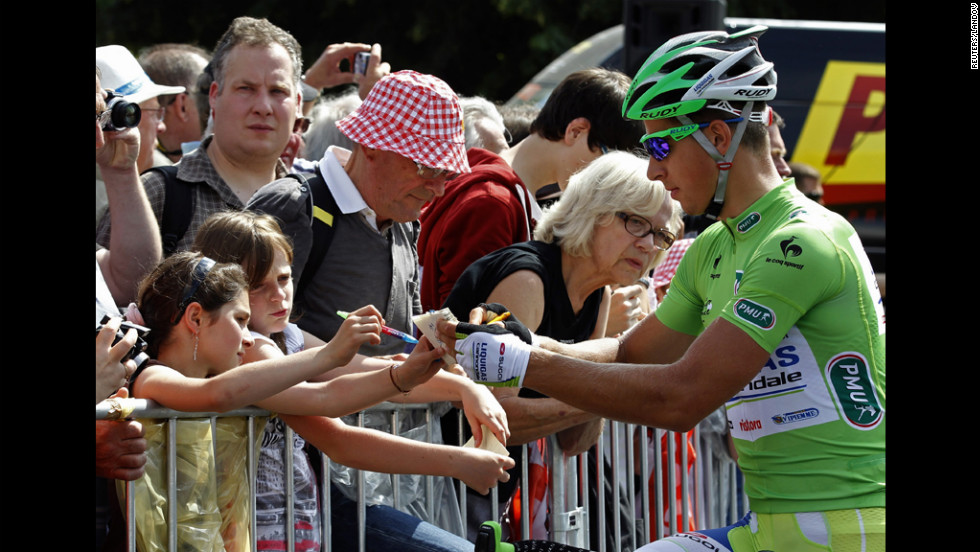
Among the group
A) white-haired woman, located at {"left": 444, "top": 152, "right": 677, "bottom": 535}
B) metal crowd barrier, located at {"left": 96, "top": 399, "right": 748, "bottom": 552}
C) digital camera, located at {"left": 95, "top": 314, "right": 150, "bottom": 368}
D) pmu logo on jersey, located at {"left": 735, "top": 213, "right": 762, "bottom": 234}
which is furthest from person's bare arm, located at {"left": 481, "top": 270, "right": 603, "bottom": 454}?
digital camera, located at {"left": 95, "top": 314, "right": 150, "bottom": 368}

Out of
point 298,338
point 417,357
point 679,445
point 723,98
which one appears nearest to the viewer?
point 723,98

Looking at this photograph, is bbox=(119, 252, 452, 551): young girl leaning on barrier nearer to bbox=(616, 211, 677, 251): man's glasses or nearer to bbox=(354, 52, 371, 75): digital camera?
bbox=(616, 211, 677, 251): man's glasses

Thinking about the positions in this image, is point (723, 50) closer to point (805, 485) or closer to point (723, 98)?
point (723, 98)

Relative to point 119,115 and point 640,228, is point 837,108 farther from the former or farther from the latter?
point 119,115

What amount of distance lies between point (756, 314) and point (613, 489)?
6.14 feet

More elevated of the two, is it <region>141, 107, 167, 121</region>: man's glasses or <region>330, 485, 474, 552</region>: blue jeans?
<region>141, 107, 167, 121</region>: man's glasses

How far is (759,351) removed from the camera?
3.14 meters

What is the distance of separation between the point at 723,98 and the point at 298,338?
63.0 inches

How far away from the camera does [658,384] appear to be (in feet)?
10.6

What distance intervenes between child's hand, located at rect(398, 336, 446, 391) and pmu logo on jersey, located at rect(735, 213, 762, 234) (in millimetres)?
959

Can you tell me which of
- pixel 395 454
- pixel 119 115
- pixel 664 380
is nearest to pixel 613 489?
pixel 395 454

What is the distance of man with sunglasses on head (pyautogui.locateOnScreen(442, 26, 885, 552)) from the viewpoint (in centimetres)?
316

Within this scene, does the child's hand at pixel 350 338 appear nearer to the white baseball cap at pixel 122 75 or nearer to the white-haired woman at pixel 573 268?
the white-haired woman at pixel 573 268
